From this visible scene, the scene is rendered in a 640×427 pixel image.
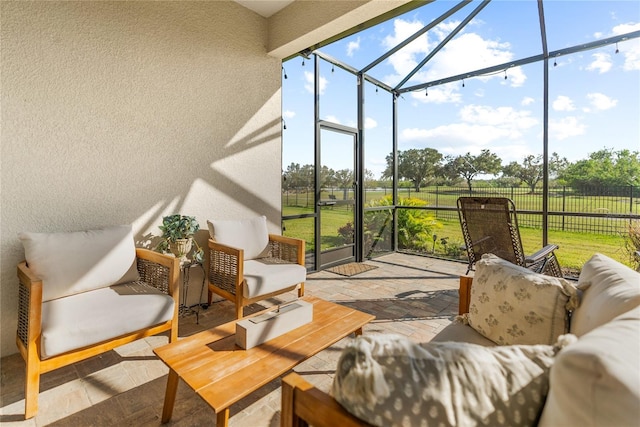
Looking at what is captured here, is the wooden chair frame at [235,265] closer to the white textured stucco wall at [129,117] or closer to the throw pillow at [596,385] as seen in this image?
the white textured stucco wall at [129,117]

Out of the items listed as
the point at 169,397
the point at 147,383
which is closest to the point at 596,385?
the point at 169,397

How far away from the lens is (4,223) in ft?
7.24

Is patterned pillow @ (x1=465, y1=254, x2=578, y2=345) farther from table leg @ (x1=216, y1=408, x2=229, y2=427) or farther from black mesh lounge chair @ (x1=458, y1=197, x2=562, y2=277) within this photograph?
black mesh lounge chair @ (x1=458, y1=197, x2=562, y2=277)

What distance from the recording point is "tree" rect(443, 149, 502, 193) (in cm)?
489

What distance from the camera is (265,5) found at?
3.56 metres

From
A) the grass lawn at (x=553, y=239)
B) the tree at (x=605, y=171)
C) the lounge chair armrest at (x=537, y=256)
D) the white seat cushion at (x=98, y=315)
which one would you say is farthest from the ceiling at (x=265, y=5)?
the tree at (x=605, y=171)

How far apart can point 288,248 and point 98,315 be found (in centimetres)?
180

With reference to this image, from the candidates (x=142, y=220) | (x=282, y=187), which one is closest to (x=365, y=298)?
(x=282, y=187)

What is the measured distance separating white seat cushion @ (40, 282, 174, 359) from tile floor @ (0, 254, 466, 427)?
0.32m

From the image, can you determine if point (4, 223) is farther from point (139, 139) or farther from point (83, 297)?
point (139, 139)

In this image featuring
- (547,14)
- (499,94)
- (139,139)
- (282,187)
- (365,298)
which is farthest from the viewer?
(499,94)

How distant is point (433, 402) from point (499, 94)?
5305mm

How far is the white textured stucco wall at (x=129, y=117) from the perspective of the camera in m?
2.26

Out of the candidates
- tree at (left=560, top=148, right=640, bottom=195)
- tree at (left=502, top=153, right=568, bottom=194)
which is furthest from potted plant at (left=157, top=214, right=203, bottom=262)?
tree at (left=560, top=148, right=640, bottom=195)
